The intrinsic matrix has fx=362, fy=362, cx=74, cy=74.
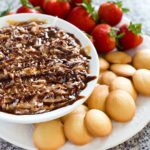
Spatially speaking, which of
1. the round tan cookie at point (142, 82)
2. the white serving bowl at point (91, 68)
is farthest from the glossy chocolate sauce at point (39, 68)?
the round tan cookie at point (142, 82)

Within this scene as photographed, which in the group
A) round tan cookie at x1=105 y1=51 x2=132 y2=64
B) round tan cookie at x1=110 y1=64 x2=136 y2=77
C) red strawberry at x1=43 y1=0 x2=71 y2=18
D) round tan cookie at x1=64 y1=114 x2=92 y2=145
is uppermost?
red strawberry at x1=43 y1=0 x2=71 y2=18

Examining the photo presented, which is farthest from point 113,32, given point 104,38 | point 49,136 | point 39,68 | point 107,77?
point 49,136

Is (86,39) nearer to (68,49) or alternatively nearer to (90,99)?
(68,49)

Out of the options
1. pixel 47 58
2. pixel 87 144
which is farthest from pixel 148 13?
pixel 87 144

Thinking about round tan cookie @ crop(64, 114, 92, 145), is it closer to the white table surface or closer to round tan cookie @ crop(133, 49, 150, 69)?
the white table surface

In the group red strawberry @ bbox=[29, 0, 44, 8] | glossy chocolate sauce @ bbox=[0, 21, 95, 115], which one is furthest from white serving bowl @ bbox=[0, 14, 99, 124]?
red strawberry @ bbox=[29, 0, 44, 8]

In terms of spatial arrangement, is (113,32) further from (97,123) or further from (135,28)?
(97,123)
